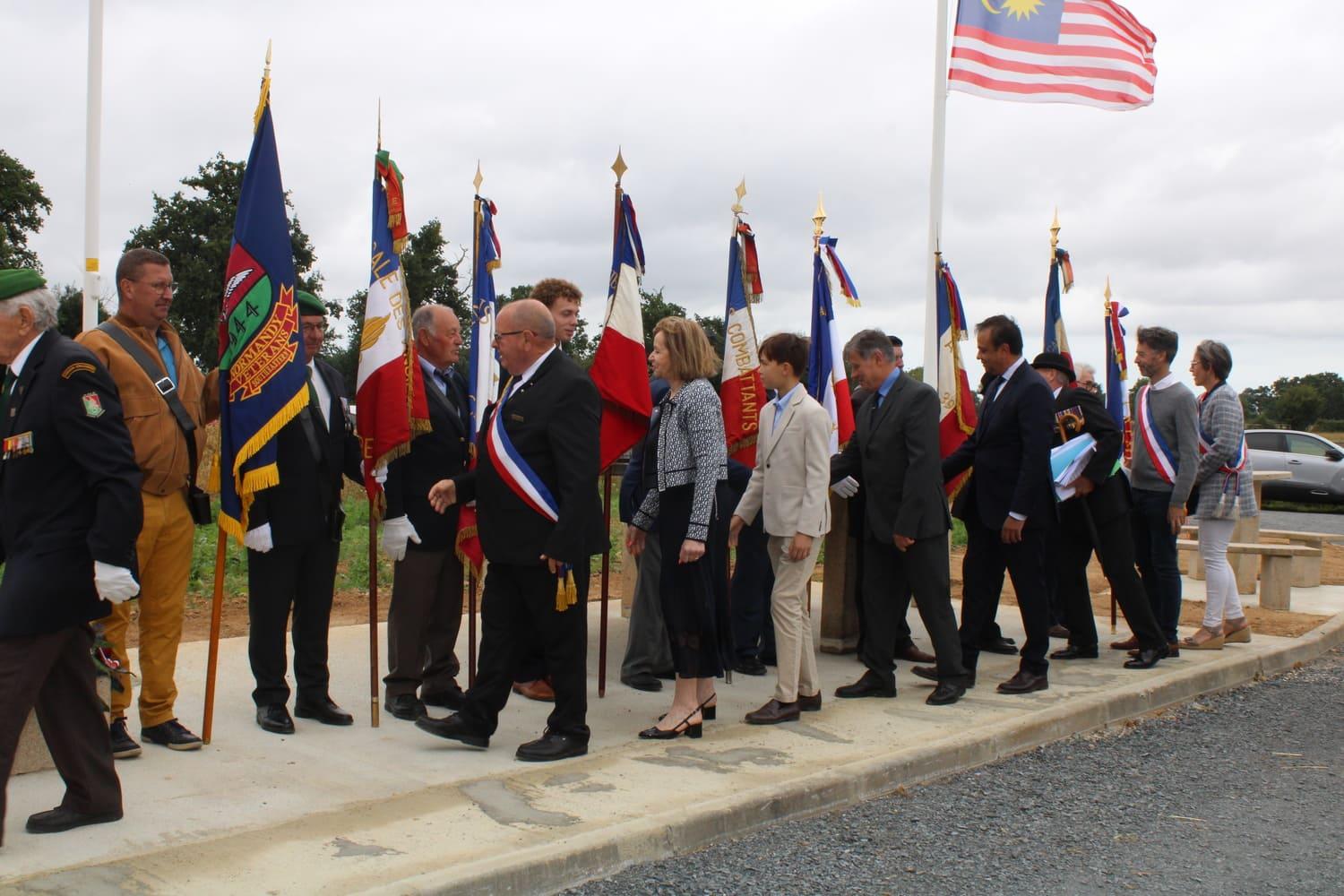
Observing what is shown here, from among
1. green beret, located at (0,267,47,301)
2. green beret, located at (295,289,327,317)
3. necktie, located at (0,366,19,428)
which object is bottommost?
necktie, located at (0,366,19,428)

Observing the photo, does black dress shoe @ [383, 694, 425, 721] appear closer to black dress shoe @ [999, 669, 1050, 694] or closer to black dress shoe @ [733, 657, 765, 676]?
black dress shoe @ [733, 657, 765, 676]

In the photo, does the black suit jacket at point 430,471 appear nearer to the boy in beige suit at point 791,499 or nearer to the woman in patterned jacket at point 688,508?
the woman in patterned jacket at point 688,508

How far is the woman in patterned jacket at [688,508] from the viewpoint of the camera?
19.1ft

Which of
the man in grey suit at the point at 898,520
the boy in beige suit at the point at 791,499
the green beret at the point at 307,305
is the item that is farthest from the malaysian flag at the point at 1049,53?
the green beret at the point at 307,305

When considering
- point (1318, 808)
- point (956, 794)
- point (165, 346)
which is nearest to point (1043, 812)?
point (956, 794)

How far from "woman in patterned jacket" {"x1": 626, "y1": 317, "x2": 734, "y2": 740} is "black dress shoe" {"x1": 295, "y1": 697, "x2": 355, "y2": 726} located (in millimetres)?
1484

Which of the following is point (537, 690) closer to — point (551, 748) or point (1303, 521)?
point (551, 748)

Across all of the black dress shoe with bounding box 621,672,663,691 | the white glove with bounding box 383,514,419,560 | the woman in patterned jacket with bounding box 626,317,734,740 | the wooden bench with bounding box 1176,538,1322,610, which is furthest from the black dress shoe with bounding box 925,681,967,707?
the wooden bench with bounding box 1176,538,1322,610

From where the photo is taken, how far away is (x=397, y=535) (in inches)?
237

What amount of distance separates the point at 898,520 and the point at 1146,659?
250 centimetres

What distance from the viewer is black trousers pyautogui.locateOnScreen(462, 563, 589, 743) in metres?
5.43

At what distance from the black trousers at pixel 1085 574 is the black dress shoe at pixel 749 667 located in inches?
89.8

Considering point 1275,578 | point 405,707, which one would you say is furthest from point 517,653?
point 1275,578

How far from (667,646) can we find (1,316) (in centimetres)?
423
